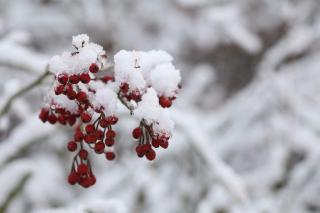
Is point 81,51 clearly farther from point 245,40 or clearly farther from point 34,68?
point 245,40

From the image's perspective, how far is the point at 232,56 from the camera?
581 cm

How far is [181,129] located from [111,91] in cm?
117

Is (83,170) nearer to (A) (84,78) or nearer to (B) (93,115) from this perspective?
(B) (93,115)

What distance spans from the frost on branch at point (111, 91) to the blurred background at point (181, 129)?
0.43 metres

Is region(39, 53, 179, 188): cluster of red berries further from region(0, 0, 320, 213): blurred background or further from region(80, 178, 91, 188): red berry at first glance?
region(0, 0, 320, 213): blurred background

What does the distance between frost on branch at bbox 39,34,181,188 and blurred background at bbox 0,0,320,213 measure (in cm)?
43

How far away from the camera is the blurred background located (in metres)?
2.38

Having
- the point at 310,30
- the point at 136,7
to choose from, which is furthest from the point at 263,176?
the point at 136,7

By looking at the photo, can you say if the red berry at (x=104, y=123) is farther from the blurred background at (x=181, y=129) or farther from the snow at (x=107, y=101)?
the blurred background at (x=181, y=129)

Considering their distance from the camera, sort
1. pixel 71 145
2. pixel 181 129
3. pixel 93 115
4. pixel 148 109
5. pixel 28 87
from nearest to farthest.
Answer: pixel 148 109, pixel 93 115, pixel 71 145, pixel 28 87, pixel 181 129

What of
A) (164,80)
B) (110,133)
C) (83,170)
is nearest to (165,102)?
(164,80)

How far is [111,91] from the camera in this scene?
1260 millimetres

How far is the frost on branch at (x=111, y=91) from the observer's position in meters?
1.23

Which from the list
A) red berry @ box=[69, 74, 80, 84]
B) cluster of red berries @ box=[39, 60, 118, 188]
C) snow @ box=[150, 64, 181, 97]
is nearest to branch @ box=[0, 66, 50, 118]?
cluster of red berries @ box=[39, 60, 118, 188]
